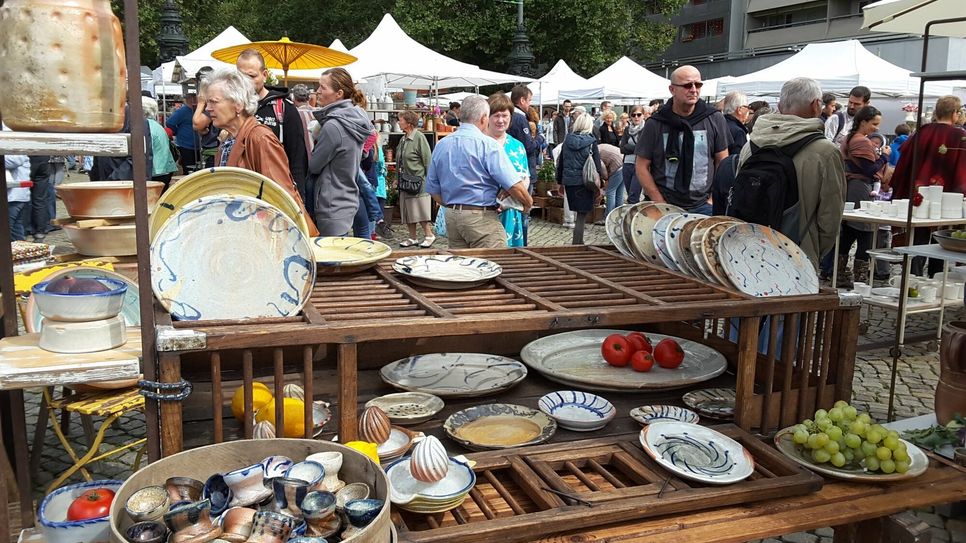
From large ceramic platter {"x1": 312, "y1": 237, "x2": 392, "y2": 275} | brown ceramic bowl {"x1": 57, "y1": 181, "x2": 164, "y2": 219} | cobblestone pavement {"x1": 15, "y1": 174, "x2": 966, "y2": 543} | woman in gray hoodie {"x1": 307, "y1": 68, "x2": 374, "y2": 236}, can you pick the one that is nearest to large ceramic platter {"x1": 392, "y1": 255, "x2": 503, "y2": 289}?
large ceramic platter {"x1": 312, "y1": 237, "x2": 392, "y2": 275}

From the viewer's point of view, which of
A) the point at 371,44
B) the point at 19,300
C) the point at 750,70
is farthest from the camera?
the point at 750,70

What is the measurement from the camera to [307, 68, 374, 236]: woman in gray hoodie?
495cm

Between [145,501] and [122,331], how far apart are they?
490mm

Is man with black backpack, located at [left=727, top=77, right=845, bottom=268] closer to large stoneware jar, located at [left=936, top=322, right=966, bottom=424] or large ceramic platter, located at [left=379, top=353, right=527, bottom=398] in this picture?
large stoneware jar, located at [left=936, top=322, right=966, bottom=424]

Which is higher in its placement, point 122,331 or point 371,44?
point 371,44

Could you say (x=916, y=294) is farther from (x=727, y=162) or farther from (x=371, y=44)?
(x=371, y=44)

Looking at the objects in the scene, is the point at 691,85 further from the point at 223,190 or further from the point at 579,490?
the point at 579,490

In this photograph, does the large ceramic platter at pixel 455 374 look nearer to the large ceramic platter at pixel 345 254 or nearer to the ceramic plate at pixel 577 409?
the ceramic plate at pixel 577 409

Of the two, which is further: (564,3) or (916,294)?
(564,3)

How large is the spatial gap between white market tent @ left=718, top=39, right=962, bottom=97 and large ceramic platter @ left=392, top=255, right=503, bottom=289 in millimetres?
11252

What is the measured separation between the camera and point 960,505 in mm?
3365

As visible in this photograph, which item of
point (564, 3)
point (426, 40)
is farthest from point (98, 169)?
point (564, 3)

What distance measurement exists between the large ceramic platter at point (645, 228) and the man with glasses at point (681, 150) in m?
1.66

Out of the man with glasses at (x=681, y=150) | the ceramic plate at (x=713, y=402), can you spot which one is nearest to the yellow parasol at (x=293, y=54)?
the man with glasses at (x=681, y=150)
